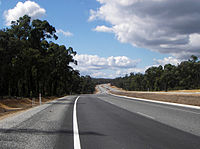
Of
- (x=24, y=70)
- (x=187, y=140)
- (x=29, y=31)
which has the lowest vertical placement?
(x=187, y=140)

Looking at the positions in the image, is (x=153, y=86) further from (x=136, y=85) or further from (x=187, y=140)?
(x=187, y=140)

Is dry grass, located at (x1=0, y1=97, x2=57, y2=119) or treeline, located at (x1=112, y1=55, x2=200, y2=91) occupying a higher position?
treeline, located at (x1=112, y1=55, x2=200, y2=91)

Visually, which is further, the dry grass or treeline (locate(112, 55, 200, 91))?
treeline (locate(112, 55, 200, 91))

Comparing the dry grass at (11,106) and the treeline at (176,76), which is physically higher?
the treeline at (176,76)

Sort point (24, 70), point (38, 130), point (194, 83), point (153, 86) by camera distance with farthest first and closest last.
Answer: point (153, 86) < point (194, 83) < point (24, 70) < point (38, 130)

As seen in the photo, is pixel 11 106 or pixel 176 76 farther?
pixel 176 76

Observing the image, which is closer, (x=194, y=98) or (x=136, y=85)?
(x=194, y=98)

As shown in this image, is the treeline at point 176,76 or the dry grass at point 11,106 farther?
the treeline at point 176,76

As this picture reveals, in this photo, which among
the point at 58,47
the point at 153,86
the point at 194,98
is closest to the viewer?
the point at 194,98

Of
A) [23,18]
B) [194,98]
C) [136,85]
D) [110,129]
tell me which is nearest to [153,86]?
[136,85]

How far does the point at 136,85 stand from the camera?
552 ft

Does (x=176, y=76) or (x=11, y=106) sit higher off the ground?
(x=176, y=76)

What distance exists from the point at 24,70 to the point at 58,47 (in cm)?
1858

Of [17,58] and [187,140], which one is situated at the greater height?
[17,58]
